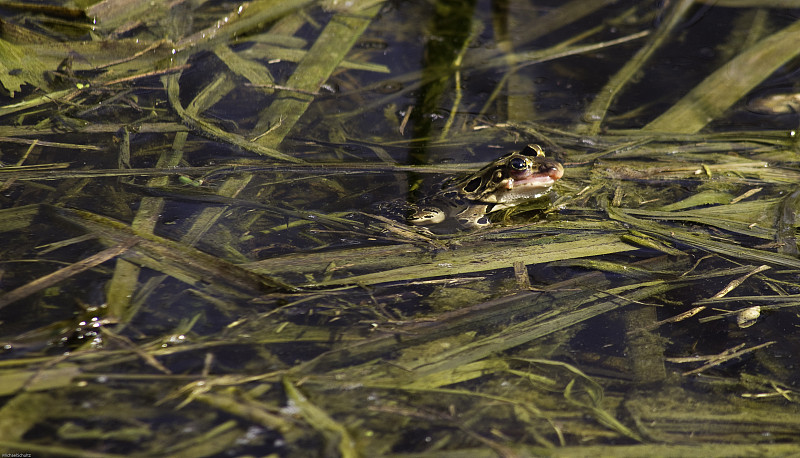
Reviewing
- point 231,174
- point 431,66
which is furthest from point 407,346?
point 431,66

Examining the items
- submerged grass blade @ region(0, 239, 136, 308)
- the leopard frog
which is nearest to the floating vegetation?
submerged grass blade @ region(0, 239, 136, 308)

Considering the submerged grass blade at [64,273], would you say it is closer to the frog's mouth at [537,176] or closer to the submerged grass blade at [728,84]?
the frog's mouth at [537,176]

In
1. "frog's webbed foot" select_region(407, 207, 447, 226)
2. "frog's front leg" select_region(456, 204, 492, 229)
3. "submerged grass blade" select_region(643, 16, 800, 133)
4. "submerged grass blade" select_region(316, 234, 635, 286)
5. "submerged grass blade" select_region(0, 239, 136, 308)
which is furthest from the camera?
"submerged grass blade" select_region(643, 16, 800, 133)

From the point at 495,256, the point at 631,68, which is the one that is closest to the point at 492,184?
the point at 495,256

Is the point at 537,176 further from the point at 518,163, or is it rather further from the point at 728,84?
the point at 728,84

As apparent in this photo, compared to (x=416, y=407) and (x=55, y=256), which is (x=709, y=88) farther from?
(x=55, y=256)

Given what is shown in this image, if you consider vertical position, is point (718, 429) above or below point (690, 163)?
below

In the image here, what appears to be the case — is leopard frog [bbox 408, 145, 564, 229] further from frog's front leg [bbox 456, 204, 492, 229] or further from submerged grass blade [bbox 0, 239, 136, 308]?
submerged grass blade [bbox 0, 239, 136, 308]
